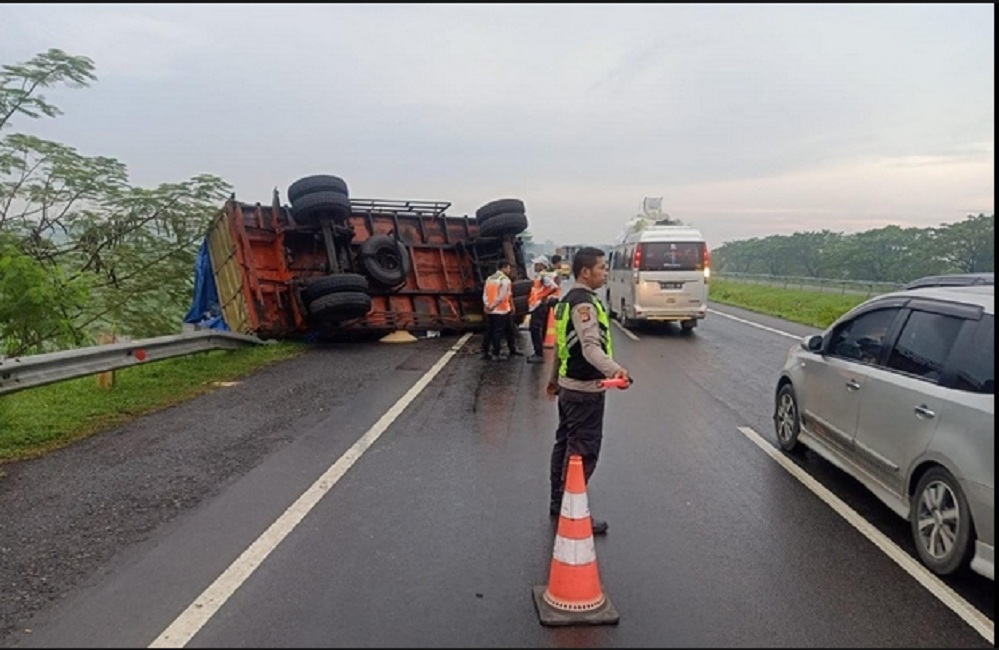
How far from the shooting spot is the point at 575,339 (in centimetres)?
470

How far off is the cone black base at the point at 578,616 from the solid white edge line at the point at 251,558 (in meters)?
1.56

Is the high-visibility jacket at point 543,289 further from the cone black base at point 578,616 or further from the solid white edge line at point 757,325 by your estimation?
the cone black base at point 578,616

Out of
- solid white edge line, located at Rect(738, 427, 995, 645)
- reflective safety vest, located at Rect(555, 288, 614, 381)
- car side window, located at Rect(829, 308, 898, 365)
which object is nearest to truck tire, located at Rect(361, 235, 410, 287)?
solid white edge line, located at Rect(738, 427, 995, 645)

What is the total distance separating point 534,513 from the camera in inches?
193

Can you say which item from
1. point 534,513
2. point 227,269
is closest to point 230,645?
point 534,513

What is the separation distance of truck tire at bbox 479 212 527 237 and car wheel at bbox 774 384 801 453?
9.19m

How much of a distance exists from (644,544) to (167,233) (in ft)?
42.2

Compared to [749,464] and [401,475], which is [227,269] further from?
A: [749,464]

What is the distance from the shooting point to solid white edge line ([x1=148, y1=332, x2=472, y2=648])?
3309 mm

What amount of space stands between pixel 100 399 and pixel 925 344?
27.2ft

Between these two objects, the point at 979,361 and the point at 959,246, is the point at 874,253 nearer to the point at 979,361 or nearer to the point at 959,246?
the point at 959,246

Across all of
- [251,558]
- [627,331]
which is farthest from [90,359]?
[627,331]

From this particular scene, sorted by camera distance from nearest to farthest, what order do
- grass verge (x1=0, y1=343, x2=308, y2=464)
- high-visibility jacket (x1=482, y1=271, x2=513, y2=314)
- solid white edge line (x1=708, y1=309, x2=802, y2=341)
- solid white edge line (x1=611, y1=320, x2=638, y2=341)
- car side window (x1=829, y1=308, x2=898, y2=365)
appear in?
car side window (x1=829, y1=308, x2=898, y2=365), grass verge (x1=0, y1=343, x2=308, y2=464), high-visibility jacket (x1=482, y1=271, x2=513, y2=314), solid white edge line (x1=611, y1=320, x2=638, y2=341), solid white edge line (x1=708, y1=309, x2=802, y2=341)

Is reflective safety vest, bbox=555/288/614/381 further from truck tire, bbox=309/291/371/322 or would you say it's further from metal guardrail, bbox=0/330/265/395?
truck tire, bbox=309/291/371/322
